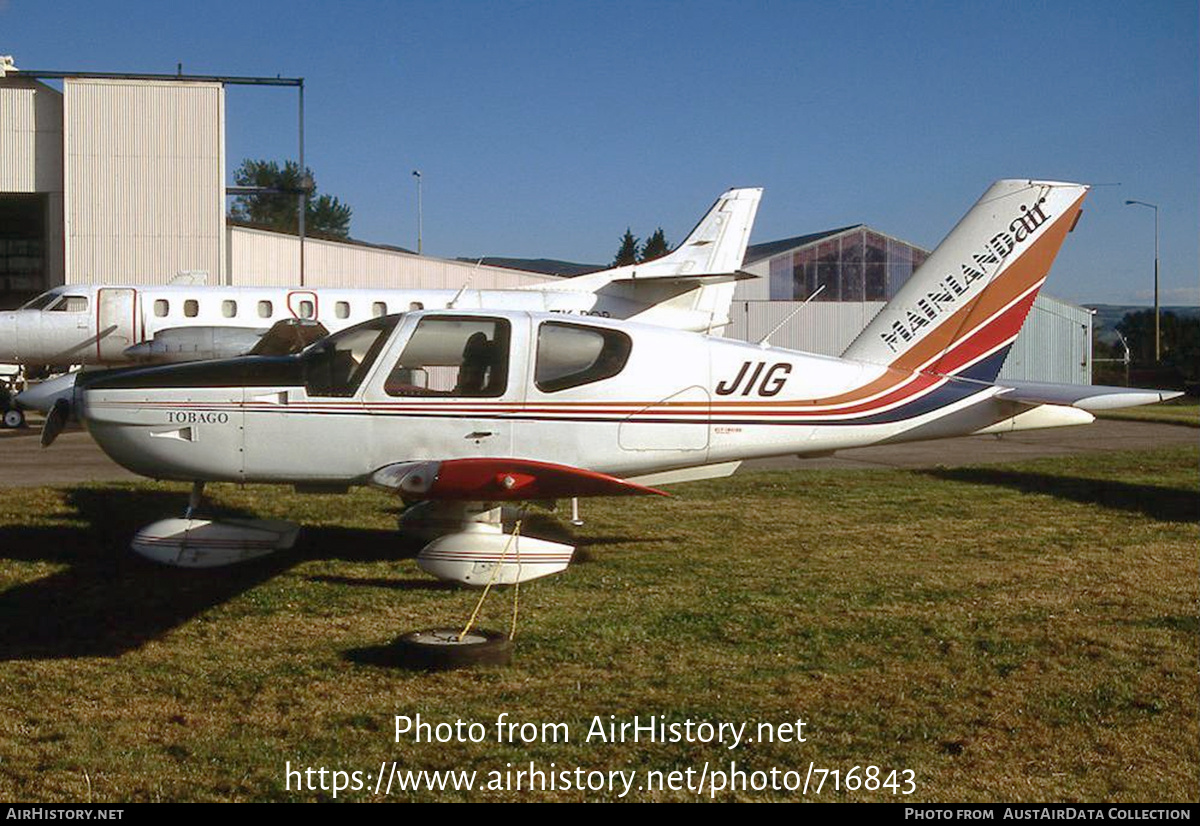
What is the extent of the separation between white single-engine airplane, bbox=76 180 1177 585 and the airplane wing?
0.03 metres

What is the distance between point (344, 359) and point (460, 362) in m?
0.79

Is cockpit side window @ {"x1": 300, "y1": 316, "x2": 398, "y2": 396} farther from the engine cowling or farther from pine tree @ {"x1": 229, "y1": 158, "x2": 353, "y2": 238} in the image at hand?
pine tree @ {"x1": 229, "y1": 158, "x2": 353, "y2": 238}

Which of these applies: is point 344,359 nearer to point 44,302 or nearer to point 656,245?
point 44,302

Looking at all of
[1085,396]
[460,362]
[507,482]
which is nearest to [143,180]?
[460,362]

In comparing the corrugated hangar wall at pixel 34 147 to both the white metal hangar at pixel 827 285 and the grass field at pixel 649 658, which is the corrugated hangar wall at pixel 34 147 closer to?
the white metal hangar at pixel 827 285

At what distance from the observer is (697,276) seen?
24.7m

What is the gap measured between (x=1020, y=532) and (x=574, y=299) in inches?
576

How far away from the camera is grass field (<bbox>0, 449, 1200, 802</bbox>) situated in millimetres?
4750

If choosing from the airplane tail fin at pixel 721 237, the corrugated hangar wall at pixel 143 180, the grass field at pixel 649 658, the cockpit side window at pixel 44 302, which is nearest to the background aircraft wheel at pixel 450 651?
the grass field at pixel 649 658

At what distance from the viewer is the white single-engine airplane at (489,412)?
24.7 ft

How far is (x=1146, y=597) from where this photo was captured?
7805mm
